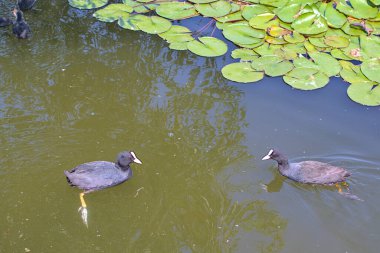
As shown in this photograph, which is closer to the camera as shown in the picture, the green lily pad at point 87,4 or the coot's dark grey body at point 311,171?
the coot's dark grey body at point 311,171

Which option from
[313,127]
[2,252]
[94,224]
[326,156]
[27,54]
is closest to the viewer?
[2,252]

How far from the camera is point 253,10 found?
10.8 metres

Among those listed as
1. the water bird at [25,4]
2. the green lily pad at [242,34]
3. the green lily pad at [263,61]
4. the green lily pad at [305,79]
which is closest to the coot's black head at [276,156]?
the green lily pad at [305,79]

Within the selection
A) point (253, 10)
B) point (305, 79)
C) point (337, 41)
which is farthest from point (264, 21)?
point (305, 79)

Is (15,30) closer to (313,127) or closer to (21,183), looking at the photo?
(21,183)

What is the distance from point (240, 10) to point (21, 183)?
6.09 meters

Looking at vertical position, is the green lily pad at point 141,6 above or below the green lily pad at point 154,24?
above

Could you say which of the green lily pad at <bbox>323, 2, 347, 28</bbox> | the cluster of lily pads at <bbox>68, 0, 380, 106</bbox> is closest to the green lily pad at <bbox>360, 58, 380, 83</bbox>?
the cluster of lily pads at <bbox>68, 0, 380, 106</bbox>

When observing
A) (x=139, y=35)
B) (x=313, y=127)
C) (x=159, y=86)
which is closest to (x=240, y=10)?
(x=139, y=35)

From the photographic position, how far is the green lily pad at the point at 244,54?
382 inches

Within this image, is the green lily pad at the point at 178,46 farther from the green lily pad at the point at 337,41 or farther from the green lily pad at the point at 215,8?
the green lily pad at the point at 337,41

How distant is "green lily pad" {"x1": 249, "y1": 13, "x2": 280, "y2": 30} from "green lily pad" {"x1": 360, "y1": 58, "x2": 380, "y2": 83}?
6.72ft

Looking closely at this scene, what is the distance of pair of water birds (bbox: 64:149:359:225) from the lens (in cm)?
718

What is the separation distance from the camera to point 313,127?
8383 mm
